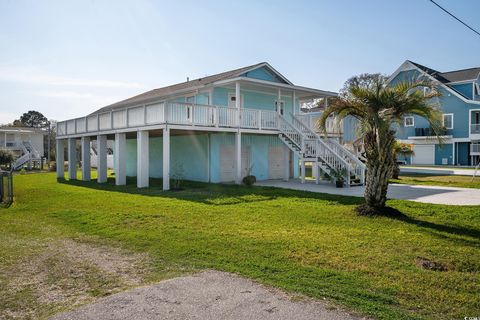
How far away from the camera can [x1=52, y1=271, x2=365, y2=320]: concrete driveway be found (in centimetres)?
407

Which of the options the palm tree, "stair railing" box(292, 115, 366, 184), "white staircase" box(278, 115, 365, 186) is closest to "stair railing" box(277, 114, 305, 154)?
"white staircase" box(278, 115, 365, 186)

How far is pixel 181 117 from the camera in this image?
1630cm

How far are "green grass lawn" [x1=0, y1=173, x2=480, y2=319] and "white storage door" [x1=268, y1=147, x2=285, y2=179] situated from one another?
9349mm

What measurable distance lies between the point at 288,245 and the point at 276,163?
1572 cm

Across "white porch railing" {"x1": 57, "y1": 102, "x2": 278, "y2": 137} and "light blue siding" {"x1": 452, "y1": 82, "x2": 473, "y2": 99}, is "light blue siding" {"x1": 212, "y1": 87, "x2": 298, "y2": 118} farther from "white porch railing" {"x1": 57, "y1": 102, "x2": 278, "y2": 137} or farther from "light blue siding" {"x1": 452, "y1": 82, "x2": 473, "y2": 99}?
"light blue siding" {"x1": 452, "y1": 82, "x2": 473, "y2": 99}

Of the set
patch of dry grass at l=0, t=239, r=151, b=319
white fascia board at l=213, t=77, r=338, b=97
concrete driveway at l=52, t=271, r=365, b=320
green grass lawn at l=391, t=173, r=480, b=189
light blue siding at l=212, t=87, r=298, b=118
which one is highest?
white fascia board at l=213, t=77, r=338, b=97

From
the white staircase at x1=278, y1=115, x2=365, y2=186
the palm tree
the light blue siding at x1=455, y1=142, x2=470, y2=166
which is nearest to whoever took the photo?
the palm tree

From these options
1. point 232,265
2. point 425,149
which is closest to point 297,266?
point 232,265

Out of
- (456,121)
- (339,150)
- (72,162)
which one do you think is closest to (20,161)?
(72,162)

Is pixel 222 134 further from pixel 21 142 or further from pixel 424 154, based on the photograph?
pixel 21 142

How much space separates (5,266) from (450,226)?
28.3 feet

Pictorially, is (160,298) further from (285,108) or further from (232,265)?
(285,108)

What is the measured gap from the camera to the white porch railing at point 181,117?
633 inches

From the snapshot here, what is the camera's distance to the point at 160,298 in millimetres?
4559
